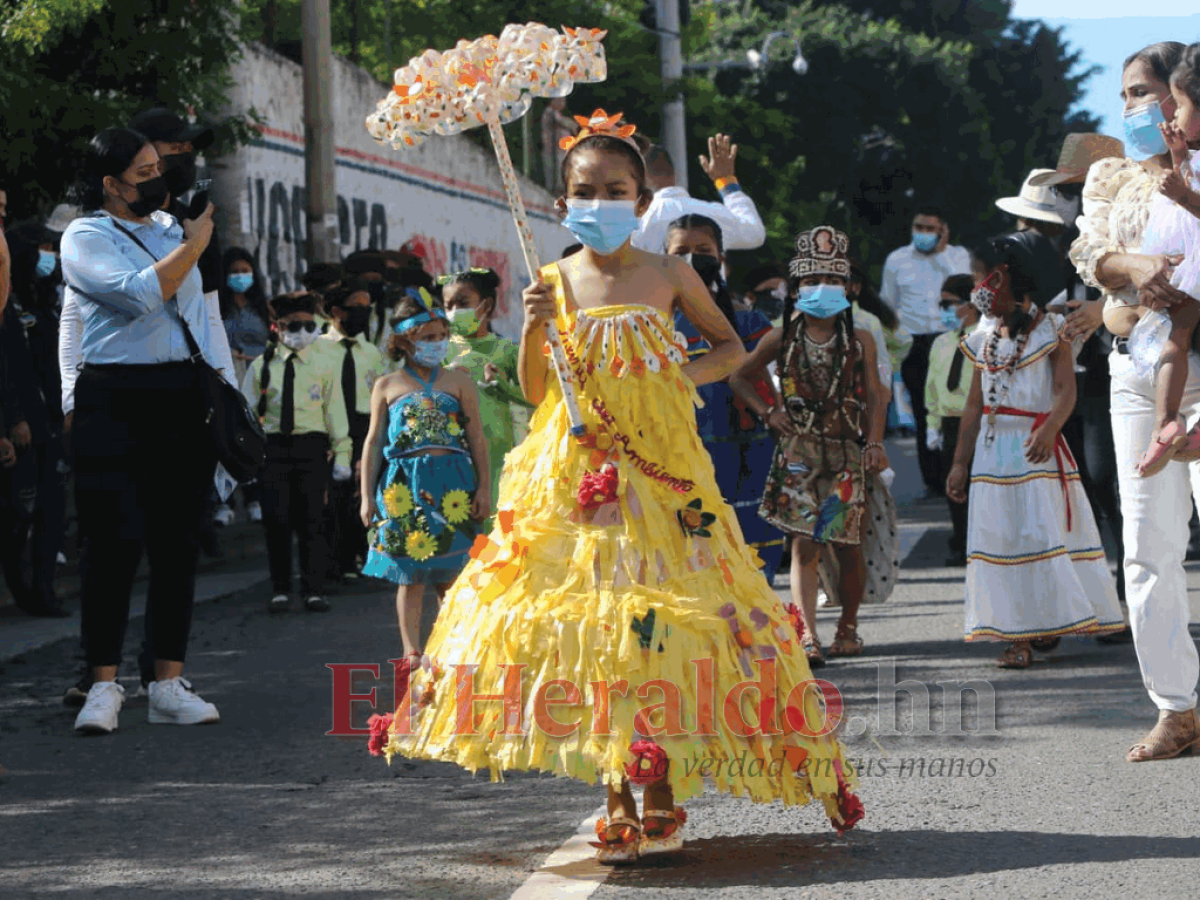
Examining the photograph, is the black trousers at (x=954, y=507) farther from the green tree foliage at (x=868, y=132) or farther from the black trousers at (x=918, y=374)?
the green tree foliage at (x=868, y=132)

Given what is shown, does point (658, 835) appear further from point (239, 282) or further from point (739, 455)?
point (239, 282)

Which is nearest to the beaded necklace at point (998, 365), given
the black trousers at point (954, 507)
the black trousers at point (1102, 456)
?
the black trousers at point (1102, 456)

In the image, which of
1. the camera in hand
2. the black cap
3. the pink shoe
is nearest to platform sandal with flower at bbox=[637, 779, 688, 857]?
the pink shoe

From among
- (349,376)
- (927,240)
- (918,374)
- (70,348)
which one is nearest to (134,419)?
(70,348)

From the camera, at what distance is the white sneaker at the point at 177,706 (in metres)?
8.02

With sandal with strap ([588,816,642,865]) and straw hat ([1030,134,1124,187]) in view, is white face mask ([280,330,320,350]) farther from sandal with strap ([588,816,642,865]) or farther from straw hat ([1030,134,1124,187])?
sandal with strap ([588,816,642,865])

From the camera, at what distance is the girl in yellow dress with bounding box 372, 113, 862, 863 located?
5.26 meters

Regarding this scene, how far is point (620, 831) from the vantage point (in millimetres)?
5438

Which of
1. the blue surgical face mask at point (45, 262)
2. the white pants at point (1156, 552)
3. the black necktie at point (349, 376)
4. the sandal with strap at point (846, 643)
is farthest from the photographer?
the black necktie at point (349, 376)

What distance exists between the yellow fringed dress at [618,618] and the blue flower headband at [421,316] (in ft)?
10.5

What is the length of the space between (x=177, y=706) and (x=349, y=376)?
5190 mm

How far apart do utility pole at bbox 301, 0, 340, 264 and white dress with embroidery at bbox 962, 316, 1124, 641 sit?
983 centimetres

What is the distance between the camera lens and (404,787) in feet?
22.2

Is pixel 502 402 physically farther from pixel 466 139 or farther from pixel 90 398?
pixel 466 139
